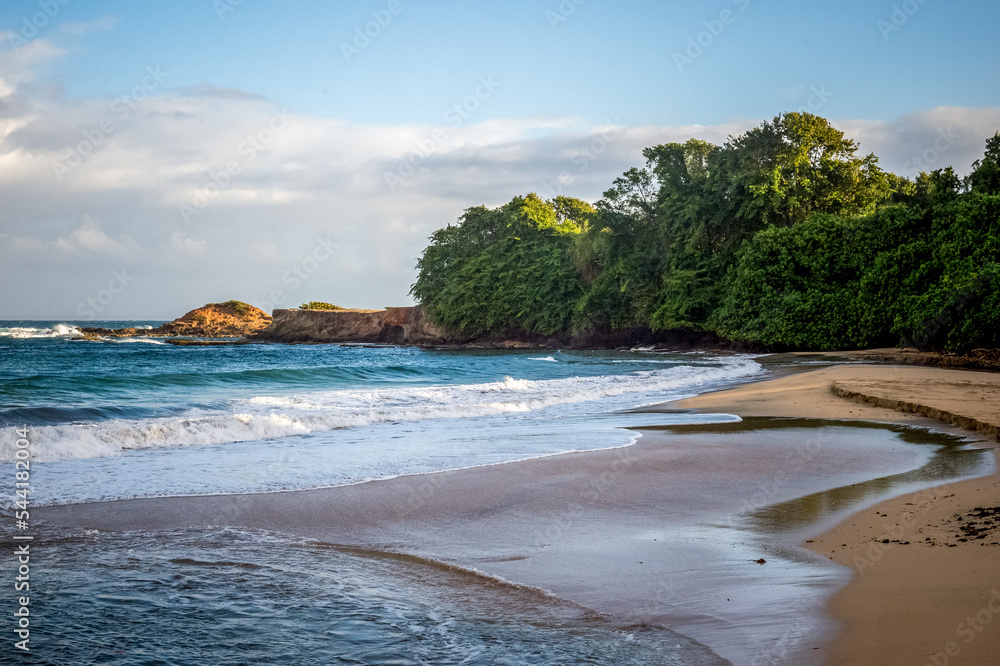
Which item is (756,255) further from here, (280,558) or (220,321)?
(220,321)

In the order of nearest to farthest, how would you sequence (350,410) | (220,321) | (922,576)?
(922,576)
(350,410)
(220,321)

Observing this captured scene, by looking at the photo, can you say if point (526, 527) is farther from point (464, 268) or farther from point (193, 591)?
point (464, 268)

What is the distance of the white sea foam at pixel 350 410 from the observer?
980 centimetres

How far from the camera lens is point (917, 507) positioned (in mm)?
5477

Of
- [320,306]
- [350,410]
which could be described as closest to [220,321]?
[320,306]

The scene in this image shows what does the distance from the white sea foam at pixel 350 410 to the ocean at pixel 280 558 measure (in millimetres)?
53

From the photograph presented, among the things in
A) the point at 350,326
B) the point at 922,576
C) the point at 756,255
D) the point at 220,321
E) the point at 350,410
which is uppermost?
the point at 756,255

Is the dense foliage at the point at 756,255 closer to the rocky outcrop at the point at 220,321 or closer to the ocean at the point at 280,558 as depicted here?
the ocean at the point at 280,558

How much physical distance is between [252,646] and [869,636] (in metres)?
2.74

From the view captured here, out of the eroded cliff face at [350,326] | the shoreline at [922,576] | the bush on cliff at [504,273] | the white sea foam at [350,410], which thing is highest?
the bush on cliff at [504,273]

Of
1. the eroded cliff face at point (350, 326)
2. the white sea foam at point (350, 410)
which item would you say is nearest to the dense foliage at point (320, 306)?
the eroded cliff face at point (350, 326)

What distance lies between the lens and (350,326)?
230ft

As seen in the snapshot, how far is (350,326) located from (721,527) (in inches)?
2634

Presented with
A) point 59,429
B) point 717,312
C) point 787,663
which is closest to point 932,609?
point 787,663
